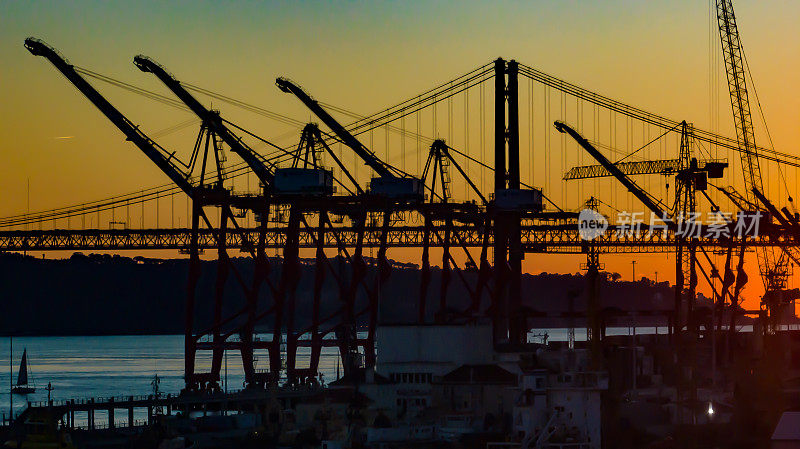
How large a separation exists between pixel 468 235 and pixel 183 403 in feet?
329

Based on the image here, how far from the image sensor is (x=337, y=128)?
134 metres

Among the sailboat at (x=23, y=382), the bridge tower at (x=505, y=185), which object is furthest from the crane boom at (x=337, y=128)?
the sailboat at (x=23, y=382)

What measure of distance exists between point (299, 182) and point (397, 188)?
10.0 meters

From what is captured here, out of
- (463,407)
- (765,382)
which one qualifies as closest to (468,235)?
(765,382)

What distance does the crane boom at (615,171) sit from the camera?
156 metres

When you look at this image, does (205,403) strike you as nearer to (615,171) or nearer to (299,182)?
(299,182)

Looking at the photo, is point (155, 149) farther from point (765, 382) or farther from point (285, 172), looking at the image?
point (765, 382)

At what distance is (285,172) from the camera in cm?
11175

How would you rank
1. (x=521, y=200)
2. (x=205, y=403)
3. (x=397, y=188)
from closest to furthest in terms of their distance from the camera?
(x=205, y=403), (x=397, y=188), (x=521, y=200)

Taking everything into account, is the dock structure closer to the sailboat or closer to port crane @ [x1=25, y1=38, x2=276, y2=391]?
port crane @ [x1=25, y1=38, x2=276, y2=391]

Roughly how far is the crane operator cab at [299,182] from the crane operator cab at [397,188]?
7.76 m

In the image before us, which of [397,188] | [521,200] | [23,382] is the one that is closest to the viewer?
[397,188]

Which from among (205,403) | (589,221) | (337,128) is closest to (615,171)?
(589,221)

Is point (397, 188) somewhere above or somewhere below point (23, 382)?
above
